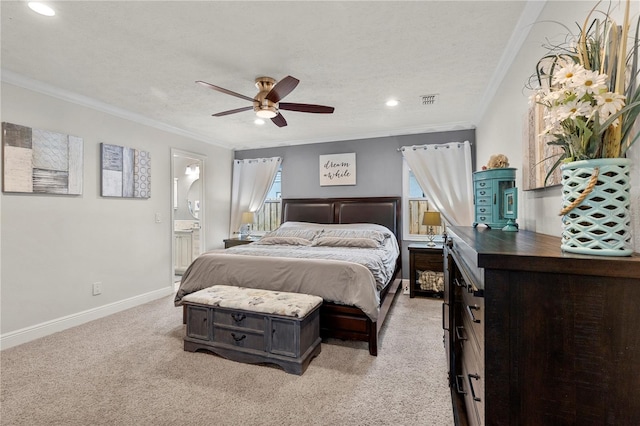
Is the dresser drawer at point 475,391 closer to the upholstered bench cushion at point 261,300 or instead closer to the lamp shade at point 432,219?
the upholstered bench cushion at point 261,300

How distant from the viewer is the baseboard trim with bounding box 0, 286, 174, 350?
8.67ft

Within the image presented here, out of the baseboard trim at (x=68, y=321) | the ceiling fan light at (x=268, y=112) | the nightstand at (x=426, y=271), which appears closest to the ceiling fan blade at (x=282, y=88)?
the ceiling fan light at (x=268, y=112)

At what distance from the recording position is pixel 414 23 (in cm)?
194

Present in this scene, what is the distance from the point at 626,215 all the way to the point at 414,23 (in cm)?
Result: 171

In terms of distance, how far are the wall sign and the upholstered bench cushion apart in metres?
2.64

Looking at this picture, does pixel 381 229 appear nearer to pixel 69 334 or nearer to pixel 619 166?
pixel 619 166

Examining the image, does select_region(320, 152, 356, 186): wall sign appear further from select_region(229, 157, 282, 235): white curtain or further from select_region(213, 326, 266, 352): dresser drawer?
select_region(213, 326, 266, 352): dresser drawer

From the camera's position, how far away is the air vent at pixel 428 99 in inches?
125

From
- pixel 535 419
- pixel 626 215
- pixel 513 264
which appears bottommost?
pixel 535 419

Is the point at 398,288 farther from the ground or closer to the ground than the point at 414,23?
closer to the ground


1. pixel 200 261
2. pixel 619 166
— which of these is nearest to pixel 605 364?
pixel 619 166

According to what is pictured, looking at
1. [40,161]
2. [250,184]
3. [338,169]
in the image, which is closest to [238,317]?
[40,161]

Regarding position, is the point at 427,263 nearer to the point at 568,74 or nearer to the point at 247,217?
the point at 247,217

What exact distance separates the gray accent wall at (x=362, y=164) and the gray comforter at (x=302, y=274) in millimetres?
1667
